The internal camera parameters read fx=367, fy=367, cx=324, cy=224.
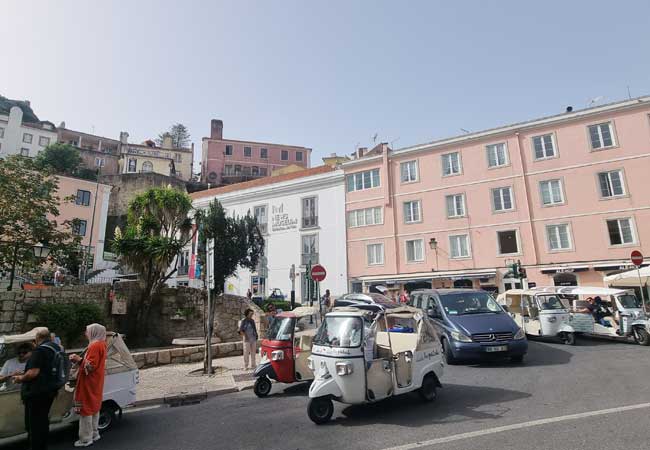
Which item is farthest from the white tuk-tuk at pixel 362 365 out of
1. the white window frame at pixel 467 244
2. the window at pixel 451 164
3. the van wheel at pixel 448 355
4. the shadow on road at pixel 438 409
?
the window at pixel 451 164

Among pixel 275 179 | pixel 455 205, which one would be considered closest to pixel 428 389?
pixel 455 205

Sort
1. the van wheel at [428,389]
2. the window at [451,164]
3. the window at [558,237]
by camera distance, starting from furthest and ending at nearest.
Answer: the window at [451,164]
the window at [558,237]
the van wheel at [428,389]

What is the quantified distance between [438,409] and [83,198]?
3193 cm

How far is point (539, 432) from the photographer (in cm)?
460

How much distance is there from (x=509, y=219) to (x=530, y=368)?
18.1 metres

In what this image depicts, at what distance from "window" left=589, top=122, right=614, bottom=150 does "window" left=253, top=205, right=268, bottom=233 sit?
79.7 feet

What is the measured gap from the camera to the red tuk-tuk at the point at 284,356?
7.69 meters

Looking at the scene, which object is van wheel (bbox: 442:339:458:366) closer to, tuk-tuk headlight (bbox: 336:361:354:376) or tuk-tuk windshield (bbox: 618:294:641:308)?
tuk-tuk headlight (bbox: 336:361:354:376)

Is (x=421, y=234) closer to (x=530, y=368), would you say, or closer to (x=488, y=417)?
(x=530, y=368)

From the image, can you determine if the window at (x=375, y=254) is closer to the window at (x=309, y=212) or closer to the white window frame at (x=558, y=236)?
the window at (x=309, y=212)

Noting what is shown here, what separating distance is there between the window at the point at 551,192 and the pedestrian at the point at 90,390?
25623 mm

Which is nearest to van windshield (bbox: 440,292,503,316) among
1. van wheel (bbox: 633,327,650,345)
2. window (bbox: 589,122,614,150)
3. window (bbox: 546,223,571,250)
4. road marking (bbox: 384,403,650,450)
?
road marking (bbox: 384,403,650,450)

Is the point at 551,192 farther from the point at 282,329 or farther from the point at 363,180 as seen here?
the point at 282,329

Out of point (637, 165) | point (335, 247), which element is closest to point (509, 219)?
point (637, 165)
